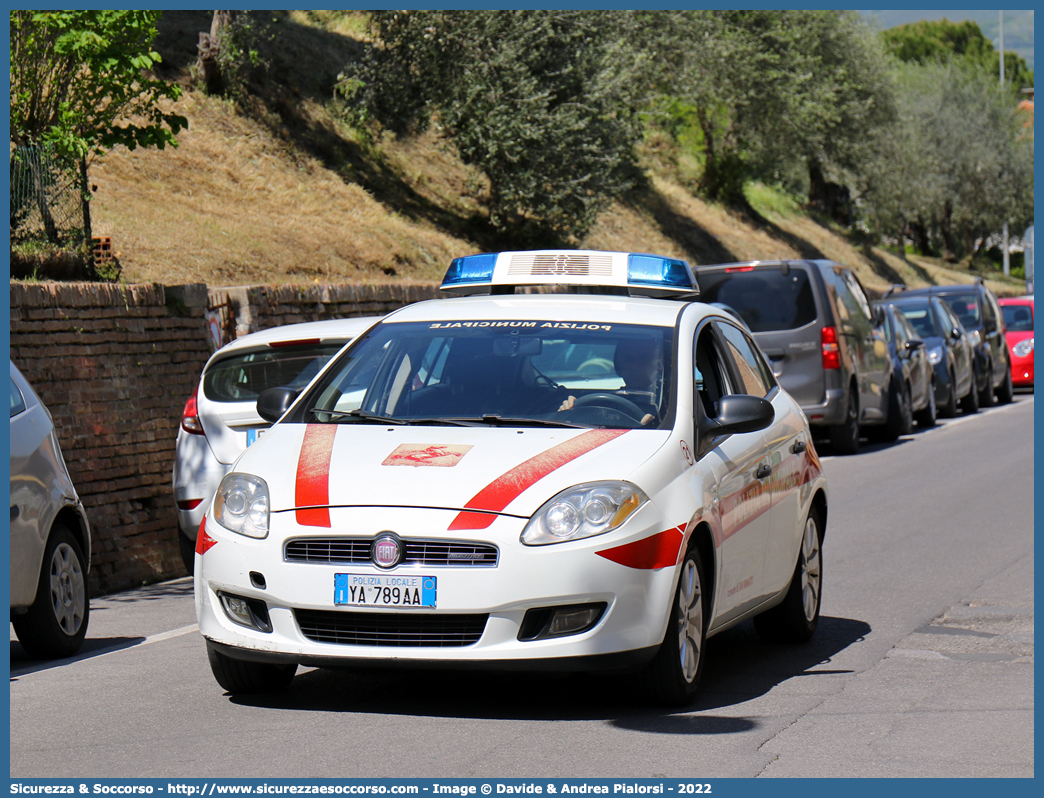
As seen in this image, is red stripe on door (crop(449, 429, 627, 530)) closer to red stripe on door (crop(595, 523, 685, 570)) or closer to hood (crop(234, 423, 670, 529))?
hood (crop(234, 423, 670, 529))

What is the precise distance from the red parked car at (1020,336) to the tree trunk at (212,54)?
51.5 ft

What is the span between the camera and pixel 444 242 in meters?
25.9

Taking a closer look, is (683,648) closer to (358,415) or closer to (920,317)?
(358,415)

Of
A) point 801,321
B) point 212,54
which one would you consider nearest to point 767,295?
point 801,321

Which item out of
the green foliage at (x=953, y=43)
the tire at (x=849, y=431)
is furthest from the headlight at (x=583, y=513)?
the green foliage at (x=953, y=43)

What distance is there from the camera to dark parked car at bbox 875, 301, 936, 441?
18359mm

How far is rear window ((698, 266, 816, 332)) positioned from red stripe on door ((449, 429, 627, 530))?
35.5 feet

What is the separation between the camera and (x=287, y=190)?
24219 millimetres

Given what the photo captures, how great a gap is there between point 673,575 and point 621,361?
127 cm

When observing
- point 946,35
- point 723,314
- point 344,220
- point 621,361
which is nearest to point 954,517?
point 723,314

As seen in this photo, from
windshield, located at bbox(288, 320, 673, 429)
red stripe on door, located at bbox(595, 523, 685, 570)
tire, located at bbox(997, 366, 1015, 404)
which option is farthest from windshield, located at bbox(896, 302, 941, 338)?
→ red stripe on door, located at bbox(595, 523, 685, 570)

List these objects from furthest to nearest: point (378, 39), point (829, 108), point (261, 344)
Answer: point (829, 108) < point (378, 39) < point (261, 344)

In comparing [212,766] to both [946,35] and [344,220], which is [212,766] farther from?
[946,35]

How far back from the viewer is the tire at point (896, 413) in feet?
60.0
